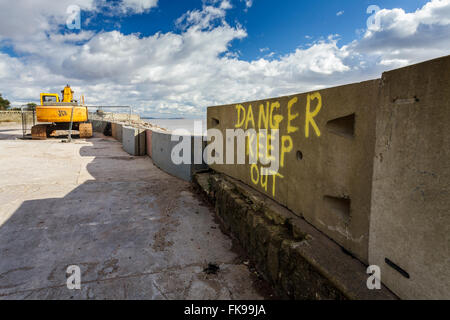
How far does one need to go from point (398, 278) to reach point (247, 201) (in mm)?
2222

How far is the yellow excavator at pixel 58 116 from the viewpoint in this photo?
15.0 m

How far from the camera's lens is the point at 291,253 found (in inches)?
92.7

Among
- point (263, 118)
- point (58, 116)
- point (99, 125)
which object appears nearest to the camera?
point (263, 118)

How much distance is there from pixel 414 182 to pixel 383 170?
9.2 inches

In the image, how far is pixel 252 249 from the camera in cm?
321

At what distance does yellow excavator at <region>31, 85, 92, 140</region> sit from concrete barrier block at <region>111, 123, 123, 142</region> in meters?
1.51

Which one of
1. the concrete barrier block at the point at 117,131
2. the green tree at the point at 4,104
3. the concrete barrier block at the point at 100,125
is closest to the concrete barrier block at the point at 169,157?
the concrete barrier block at the point at 117,131

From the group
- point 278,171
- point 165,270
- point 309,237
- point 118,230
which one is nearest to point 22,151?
point 118,230

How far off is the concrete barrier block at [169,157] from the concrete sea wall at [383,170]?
3.85 m

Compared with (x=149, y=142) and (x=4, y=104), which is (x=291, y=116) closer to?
(x=149, y=142)

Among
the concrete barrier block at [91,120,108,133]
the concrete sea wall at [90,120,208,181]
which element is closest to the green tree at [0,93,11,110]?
the concrete barrier block at [91,120,108,133]

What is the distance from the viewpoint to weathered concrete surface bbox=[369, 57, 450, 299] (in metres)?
1.33

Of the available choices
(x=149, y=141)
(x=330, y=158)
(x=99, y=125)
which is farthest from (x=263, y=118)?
(x=99, y=125)

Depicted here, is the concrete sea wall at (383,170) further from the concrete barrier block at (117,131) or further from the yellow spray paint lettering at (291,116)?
the concrete barrier block at (117,131)
